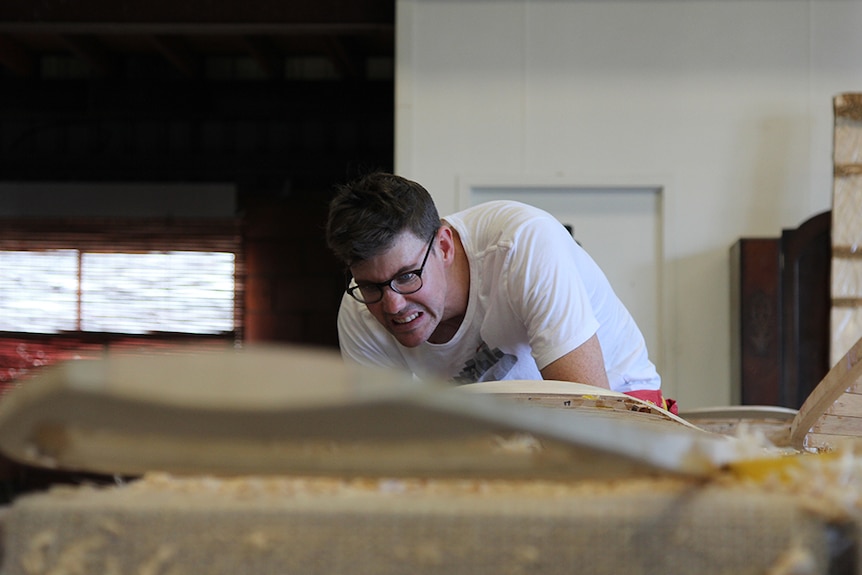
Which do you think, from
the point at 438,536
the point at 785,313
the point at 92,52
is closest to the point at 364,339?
the point at 438,536

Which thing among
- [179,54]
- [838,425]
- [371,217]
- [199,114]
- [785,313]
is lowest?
[838,425]

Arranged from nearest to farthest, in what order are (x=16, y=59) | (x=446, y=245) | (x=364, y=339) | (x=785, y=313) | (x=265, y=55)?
1. (x=446, y=245)
2. (x=364, y=339)
3. (x=785, y=313)
4. (x=265, y=55)
5. (x=16, y=59)

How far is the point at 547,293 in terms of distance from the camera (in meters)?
1.82

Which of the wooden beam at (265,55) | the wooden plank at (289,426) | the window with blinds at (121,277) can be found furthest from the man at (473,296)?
the window with blinds at (121,277)

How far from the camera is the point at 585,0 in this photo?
4.64 meters

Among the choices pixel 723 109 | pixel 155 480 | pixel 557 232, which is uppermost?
pixel 723 109

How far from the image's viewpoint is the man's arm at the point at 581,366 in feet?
5.73

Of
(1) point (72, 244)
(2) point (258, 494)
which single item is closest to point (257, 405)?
(2) point (258, 494)

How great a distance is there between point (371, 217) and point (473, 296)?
12.4 inches

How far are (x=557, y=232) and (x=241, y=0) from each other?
10.9 feet

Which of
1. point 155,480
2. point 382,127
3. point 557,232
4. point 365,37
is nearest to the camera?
point 155,480

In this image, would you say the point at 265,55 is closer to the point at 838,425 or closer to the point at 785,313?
the point at 785,313

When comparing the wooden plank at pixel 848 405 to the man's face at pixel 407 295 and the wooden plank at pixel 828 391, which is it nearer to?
the wooden plank at pixel 828 391

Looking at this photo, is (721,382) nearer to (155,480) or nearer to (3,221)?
(155,480)
